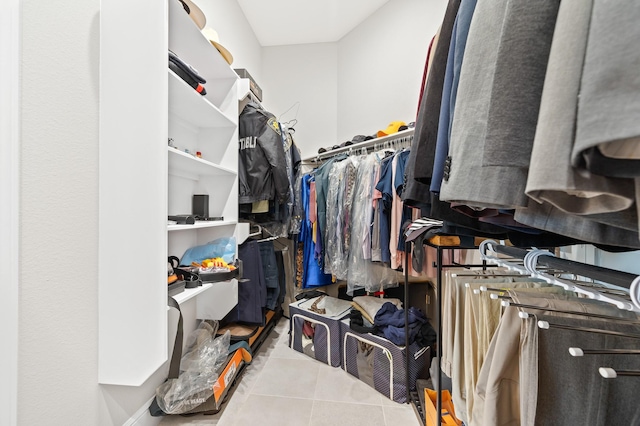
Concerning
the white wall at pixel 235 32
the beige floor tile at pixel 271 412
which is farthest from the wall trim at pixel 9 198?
the white wall at pixel 235 32

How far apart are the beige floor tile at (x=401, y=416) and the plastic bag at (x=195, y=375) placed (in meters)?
0.91

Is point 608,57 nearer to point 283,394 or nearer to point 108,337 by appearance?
point 108,337

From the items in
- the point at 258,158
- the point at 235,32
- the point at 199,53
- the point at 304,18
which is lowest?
the point at 258,158

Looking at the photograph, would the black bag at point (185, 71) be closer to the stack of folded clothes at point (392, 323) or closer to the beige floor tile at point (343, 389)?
the stack of folded clothes at point (392, 323)

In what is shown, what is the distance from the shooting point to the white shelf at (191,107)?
3.63ft

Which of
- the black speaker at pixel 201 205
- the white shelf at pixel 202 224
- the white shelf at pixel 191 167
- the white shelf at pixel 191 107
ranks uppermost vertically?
the white shelf at pixel 191 107

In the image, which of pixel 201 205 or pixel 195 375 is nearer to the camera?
pixel 195 375

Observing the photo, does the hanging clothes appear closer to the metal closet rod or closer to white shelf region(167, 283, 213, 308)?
white shelf region(167, 283, 213, 308)

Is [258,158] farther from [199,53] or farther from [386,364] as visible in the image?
[386,364]

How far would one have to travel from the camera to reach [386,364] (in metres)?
1.47

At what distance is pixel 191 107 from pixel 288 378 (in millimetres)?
1684

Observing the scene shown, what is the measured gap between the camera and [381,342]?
4.91 ft

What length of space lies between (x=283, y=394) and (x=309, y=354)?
0.42m

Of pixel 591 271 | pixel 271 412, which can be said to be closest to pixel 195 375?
pixel 271 412
